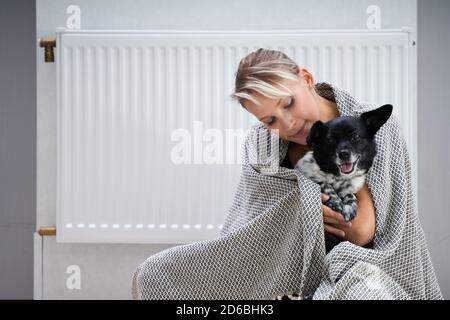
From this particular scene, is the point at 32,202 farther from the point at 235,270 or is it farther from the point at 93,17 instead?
the point at 235,270

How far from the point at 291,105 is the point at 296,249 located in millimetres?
207

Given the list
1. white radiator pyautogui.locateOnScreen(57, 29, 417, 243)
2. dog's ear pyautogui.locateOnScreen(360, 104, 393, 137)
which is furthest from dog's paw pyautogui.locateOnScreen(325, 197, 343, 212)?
white radiator pyautogui.locateOnScreen(57, 29, 417, 243)

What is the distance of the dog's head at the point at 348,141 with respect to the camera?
768mm

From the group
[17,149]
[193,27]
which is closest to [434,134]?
[193,27]

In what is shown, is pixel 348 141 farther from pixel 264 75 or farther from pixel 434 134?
pixel 434 134

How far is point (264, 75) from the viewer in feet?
2.64

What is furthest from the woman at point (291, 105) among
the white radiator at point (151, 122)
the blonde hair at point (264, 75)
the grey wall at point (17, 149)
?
the grey wall at point (17, 149)

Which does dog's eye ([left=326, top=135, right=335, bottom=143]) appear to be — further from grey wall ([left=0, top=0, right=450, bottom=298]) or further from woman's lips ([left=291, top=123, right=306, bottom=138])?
grey wall ([left=0, top=0, right=450, bottom=298])

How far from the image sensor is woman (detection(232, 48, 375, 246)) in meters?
0.80

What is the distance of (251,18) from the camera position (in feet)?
4.43

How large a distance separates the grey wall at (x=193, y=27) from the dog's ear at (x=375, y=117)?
602mm

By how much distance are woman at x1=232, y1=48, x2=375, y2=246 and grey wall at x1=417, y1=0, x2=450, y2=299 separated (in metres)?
0.57

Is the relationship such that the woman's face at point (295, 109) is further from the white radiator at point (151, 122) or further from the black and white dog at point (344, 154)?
the white radiator at point (151, 122)

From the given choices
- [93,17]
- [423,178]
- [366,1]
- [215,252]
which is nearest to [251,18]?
[366,1]
